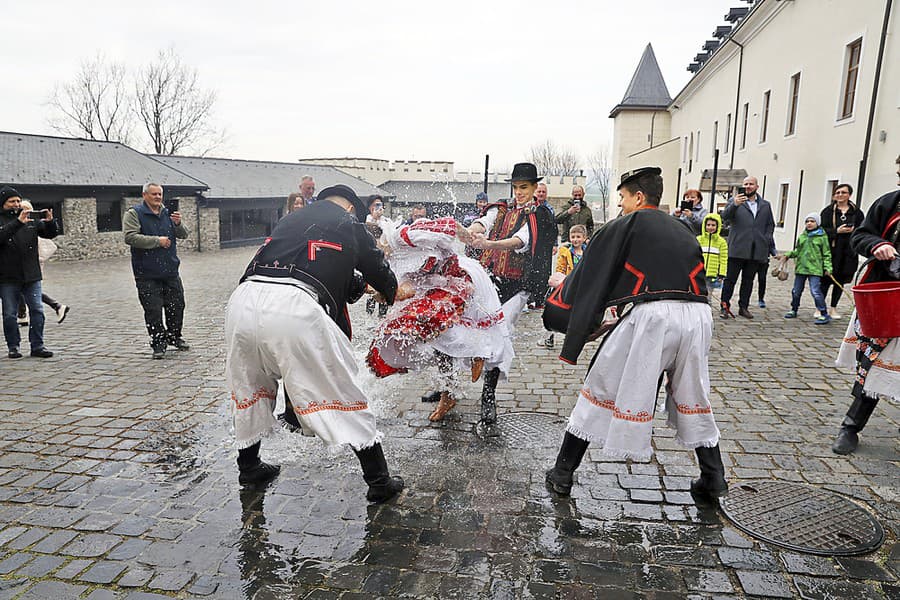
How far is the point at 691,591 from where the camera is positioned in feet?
9.83

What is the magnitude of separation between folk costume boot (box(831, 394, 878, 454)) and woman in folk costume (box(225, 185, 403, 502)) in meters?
3.33

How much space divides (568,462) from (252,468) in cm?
204

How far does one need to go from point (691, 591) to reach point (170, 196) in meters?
26.7

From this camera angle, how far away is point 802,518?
12.1 feet

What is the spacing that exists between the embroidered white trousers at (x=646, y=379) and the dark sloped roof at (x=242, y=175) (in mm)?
25438

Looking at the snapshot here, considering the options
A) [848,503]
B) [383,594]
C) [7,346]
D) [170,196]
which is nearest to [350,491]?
[383,594]

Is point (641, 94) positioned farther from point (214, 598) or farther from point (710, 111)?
point (214, 598)

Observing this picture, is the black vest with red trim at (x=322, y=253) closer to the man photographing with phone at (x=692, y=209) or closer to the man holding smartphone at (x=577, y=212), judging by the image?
the man photographing with phone at (x=692, y=209)

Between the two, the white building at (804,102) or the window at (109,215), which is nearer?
the white building at (804,102)

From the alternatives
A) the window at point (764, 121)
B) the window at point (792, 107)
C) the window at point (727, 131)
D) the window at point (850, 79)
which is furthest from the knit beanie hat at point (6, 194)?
the window at point (727, 131)

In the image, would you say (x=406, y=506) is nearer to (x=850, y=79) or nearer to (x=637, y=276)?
(x=637, y=276)

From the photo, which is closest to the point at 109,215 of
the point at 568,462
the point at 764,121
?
the point at 568,462

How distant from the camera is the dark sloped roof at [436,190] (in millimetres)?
51553

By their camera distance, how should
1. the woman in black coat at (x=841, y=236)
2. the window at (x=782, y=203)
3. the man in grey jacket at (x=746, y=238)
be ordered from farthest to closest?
the window at (x=782, y=203), the man in grey jacket at (x=746, y=238), the woman in black coat at (x=841, y=236)
